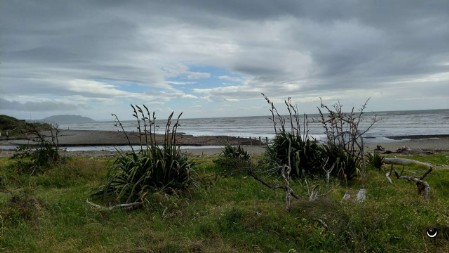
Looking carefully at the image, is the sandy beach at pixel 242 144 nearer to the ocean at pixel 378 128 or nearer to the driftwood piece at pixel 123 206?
the ocean at pixel 378 128

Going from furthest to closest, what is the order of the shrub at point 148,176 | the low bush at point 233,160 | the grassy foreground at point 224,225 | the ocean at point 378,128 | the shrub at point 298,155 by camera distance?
the ocean at point 378,128
the shrub at point 298,155
the low bush at point 233,160
the shrub at point 148,176
the grassy foreground at point 224,225

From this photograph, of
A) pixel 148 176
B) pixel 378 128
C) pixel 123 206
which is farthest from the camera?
pixel 378 128

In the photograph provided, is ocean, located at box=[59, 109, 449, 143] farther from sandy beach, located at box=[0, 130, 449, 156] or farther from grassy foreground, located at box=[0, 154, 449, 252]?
grassy foreground, located at box=[0, 154, 449, 252]

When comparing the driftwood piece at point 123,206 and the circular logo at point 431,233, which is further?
the driftwood piece at point 123,206

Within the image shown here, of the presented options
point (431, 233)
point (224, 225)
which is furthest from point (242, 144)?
point (431, 233)

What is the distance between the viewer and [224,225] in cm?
597

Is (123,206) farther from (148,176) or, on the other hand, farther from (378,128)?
(378,128)

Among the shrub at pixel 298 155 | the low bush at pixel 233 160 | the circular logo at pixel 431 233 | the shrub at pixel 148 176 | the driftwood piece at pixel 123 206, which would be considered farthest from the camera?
the shrub at pixel 298 155

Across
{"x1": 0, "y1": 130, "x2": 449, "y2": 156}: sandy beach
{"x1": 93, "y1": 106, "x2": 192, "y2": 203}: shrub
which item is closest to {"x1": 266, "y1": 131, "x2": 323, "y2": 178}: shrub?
{"x1": 93, "y1": 106, "x2": 192, "y2": 203}: shrub

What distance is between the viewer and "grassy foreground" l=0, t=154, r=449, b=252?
534 centimetres

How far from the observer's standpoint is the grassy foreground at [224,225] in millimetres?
A: 5344

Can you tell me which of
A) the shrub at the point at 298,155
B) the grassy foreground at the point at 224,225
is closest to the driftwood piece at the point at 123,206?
the grassy foreground at the point at 224,225

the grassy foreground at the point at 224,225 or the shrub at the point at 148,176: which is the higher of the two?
the shrub at the point at 148,176

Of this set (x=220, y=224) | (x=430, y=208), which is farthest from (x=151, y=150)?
(x=430, y=208)
